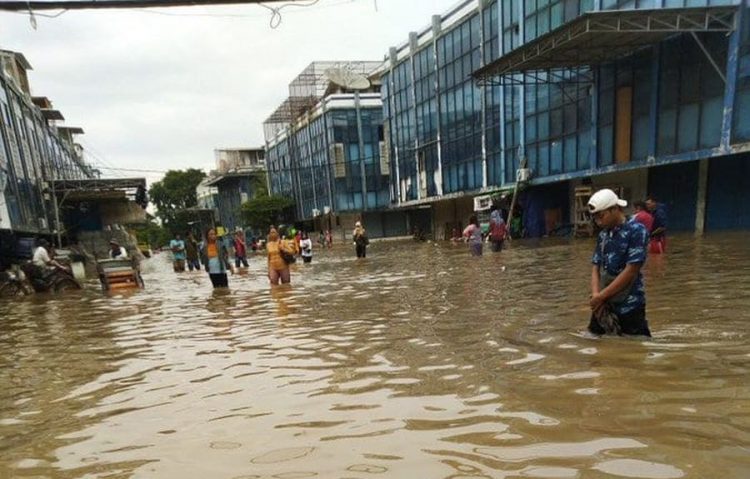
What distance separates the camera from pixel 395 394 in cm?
390

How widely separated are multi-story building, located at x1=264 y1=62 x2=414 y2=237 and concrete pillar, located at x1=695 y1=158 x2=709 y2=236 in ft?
89.0

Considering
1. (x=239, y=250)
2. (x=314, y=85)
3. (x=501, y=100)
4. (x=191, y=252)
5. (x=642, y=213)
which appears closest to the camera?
(x=642, y=213)

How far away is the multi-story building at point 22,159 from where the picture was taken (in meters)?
17.6

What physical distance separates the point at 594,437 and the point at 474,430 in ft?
2.30

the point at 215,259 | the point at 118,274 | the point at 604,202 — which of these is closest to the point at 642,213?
the point at 604,202

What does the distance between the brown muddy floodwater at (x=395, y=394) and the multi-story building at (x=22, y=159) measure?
1233 cm

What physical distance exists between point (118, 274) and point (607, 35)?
1840 centimetres

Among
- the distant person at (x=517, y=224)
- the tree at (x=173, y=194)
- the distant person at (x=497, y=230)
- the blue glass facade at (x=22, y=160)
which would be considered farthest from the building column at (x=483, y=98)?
the tree at (x=173, y=194)

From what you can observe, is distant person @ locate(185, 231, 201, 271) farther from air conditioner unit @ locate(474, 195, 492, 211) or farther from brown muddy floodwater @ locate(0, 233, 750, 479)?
air conditioner unit @ locate(474, 195, 492, 211)

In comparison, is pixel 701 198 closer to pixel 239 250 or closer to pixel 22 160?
pixel 239 250

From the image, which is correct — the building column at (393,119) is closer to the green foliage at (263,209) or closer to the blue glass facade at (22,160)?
the green foliage at (263,209)

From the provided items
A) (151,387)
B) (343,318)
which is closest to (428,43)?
(343,318)

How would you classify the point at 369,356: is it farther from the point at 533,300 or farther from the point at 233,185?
the point at 233,185

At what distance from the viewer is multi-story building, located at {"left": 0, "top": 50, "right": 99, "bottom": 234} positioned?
17.6m
